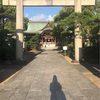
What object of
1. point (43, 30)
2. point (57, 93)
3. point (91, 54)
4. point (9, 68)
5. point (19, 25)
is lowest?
point (9, 68)

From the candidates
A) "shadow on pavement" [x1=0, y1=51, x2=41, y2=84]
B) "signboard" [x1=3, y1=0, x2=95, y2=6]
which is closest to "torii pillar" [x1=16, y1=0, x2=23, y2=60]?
"signboard" [x1=3, y1=0, x2=95, y2=6]

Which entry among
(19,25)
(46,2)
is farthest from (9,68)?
(46,2)

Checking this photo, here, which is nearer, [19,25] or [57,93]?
[57,93]

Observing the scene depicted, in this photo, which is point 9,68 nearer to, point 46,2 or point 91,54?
point 46,2

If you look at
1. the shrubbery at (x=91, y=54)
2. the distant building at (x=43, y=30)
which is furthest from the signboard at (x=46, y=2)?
the distant building at (x=43, y=30)

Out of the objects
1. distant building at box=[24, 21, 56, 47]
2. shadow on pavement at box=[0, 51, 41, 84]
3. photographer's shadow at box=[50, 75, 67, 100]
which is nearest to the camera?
photographer's shadow at box=[50, 75, 67, 100]

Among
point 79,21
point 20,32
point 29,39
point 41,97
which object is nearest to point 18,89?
point 41,97

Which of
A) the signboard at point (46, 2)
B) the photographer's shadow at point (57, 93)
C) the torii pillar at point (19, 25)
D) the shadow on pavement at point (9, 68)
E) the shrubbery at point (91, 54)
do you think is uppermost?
the signboard at point (46, 2)

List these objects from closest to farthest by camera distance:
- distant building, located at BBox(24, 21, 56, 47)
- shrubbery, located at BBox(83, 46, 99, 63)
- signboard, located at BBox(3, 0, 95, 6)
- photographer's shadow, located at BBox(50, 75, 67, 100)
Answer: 1. photographer's shadow, located at BBox(50, 75, 67, 100)
2. signboard, located at BBox(3, 0, 95, 6)
3. shrubbery, located at BBox(83, 46, 99, 63)
4. distant building, located at BBox(24, 21, 56, 47)

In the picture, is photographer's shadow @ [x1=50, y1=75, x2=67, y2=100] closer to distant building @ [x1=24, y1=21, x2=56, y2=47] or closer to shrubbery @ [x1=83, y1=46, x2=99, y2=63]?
shrubbery @ [x1=83, y1=46, x2=99, y2=63]

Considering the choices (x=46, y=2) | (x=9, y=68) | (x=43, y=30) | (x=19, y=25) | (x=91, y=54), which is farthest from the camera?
(x=43, y=30)

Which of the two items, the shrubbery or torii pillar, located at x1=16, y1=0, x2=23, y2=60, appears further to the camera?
the shrubbery

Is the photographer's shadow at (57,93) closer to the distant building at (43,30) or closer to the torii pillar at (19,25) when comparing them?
the torii pillar at (19,25)

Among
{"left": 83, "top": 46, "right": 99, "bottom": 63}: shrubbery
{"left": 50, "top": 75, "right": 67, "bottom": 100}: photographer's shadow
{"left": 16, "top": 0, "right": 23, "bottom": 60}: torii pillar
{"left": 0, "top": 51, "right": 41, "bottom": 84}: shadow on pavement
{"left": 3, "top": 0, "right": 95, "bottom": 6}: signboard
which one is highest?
{"left": 3, "top": 0, "right": 95, "bottom": 6}: signboard
